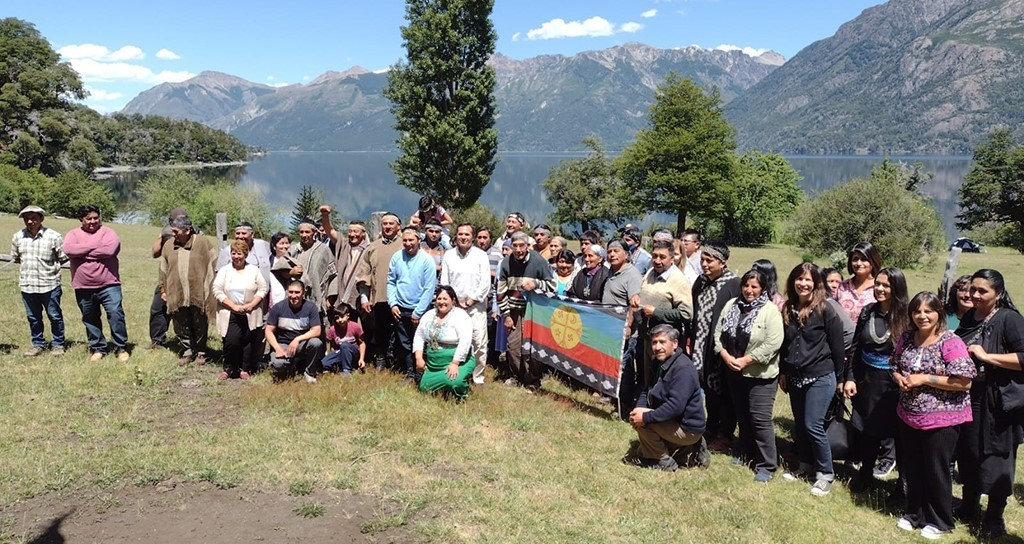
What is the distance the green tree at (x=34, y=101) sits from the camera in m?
48.9

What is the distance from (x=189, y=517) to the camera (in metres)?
4.73

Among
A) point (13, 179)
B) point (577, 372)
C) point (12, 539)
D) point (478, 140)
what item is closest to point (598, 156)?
point (478, 140)

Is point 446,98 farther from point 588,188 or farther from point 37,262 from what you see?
point 37,262

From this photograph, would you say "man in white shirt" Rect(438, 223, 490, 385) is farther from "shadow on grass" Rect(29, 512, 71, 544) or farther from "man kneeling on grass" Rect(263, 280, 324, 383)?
"shadow on grass" Rect(29, 512, 71, 544)

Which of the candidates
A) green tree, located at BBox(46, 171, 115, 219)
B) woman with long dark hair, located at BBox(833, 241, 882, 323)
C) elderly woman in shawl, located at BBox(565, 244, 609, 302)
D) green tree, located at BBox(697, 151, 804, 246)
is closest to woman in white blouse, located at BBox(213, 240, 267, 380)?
elderly woman in shawl, located at BBox(565, 244, 609, 302)

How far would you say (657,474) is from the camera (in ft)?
18.6

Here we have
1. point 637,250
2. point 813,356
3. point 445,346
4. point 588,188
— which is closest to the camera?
point 813,356

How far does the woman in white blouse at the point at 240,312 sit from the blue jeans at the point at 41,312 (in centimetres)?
250

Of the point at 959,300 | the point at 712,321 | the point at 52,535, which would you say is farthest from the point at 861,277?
the point at 52,535

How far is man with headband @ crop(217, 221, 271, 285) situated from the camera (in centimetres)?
807

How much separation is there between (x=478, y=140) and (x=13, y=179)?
3447cm

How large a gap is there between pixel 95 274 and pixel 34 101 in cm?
5676

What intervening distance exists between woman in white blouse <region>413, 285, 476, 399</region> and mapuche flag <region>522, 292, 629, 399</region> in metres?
0.94

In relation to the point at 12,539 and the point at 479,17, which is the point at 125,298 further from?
the point at 479,17
